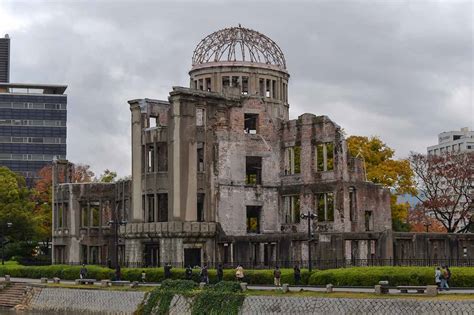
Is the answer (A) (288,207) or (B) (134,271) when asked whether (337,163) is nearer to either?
(A) (288,207)

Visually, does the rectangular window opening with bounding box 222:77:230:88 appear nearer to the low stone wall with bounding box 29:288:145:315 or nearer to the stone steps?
the stone steps

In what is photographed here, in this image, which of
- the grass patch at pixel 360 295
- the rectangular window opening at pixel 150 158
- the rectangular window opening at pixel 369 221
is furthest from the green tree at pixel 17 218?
the grass patch at pixel 360 295

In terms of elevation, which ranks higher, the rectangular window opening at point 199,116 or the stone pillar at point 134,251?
the rectangular window opening at point 199,116

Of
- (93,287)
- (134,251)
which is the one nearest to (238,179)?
(134,251)

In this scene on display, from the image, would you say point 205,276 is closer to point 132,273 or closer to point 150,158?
point 132,273

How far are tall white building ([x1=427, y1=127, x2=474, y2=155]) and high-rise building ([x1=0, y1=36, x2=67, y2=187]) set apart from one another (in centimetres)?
7586

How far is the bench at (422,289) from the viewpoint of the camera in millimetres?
39037

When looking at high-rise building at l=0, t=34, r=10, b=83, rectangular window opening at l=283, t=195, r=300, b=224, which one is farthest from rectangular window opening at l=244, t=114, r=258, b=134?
high-rise building at l=0, t=34, r=10, b=83

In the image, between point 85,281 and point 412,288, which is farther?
point 85,281

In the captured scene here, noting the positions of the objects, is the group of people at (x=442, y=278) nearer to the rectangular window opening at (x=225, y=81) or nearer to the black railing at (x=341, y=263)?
the black railing at (x=341, y=263)

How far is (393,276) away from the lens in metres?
44.8

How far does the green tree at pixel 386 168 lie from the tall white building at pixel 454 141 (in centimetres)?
9601

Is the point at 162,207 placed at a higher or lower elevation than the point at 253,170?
lower

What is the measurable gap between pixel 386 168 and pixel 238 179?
19.2 metres
